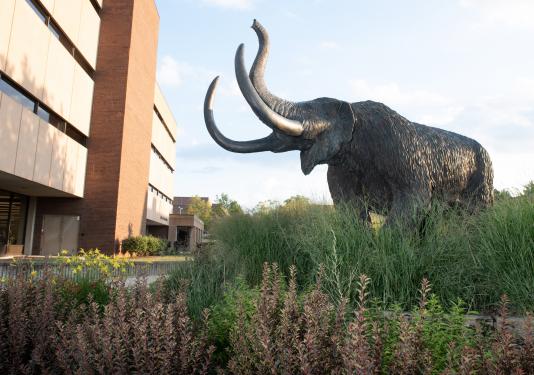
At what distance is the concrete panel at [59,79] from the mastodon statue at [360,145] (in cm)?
1612

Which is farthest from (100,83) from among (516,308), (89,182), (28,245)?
(516,308)

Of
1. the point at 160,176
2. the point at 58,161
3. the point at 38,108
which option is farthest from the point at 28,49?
the point at 160,176

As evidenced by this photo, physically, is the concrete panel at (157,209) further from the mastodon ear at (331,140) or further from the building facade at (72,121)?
the mastodon ear at (331,140)

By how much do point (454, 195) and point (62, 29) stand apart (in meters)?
18.9

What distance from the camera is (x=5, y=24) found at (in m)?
14.5

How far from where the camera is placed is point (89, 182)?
22.5 metres

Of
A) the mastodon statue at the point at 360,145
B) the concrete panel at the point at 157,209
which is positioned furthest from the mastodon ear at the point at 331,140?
the concrete panel at the point at 157,209

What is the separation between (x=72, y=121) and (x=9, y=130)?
5364 mm

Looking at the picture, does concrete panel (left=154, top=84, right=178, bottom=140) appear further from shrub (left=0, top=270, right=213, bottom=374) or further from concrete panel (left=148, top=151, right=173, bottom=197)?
shrub (left=0, top=270, right=213, bottom=374)

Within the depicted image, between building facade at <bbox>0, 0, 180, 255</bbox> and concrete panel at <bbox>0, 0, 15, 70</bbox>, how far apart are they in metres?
0.03

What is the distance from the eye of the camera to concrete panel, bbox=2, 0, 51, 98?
15.2 meters

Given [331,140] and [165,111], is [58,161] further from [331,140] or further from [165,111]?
[165,111]

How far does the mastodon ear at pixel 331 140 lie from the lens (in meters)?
4.29

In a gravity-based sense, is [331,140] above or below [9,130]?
below
